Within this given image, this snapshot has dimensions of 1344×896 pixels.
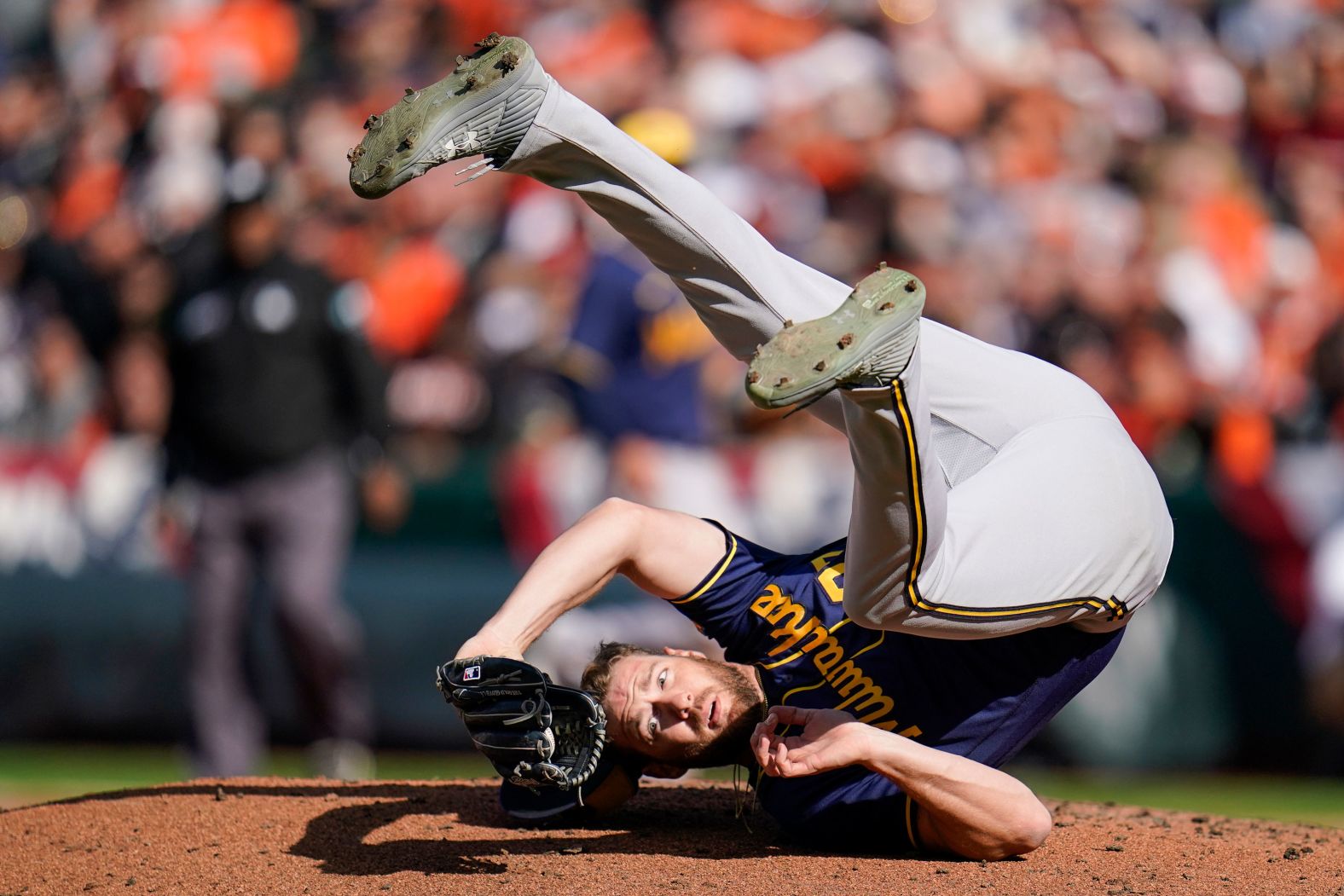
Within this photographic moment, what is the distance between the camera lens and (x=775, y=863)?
146 inches

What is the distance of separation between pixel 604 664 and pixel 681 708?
0.30m

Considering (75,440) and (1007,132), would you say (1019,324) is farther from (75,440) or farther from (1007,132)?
(75,440)

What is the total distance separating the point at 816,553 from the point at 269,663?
4.30 meters

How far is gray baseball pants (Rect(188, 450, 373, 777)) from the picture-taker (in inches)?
275

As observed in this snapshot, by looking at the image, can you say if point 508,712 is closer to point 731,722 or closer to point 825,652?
point 731,722

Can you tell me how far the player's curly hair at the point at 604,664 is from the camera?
4.03 metres

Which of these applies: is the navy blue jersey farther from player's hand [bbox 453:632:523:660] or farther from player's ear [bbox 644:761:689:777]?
player's hand [bbox 453:632:523:660]

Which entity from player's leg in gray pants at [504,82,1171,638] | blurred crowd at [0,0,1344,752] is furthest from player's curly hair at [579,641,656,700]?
blurred crowd at [0,0,1344,752]

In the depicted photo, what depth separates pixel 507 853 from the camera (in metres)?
3.84

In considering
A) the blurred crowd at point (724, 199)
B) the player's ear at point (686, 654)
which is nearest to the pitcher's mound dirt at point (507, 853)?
the player's ear at point (686, 654)

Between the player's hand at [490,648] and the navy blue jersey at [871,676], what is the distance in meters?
0.59

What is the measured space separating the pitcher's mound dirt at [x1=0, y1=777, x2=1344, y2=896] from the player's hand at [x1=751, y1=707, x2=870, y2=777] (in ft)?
0.87

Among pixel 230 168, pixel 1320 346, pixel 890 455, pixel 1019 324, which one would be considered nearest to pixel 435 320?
pixel 230 168

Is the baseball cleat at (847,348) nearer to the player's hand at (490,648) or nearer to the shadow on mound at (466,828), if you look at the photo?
the player's hand at (490,648)
